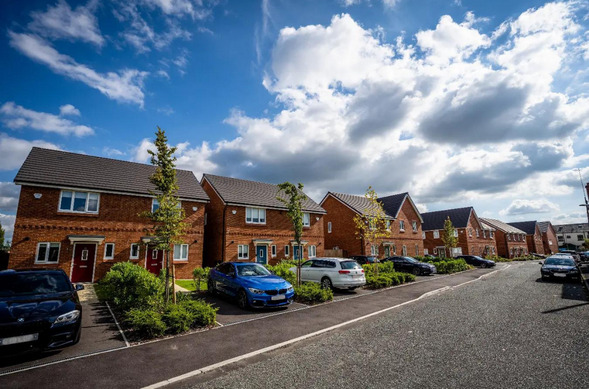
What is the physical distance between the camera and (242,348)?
20.6ft

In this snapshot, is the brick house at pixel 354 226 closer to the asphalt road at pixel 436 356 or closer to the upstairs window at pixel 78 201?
the asphalt road at pixel 436 356

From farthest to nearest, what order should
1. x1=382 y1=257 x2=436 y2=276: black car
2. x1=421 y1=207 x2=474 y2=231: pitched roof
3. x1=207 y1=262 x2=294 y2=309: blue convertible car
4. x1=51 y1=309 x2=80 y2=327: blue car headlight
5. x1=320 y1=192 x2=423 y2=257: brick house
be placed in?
1. x1=421 y1=207 x2=474 y2=231: pitched roof
2. x1=320 y1=192 x2=423 y2=257: brick house
3. x1=382 y1=257 x2=436 y2=276: black car
4. x1=207 y1=262 x2=294 y2=309: blue convertible car
5. x1=51 y1=309 x2=80 y2=327: blue car headlight

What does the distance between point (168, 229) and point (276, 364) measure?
5697mm

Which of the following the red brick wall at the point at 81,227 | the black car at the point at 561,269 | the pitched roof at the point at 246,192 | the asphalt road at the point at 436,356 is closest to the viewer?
the asphalt road at the point at 436,356

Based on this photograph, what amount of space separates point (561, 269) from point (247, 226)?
2073cm

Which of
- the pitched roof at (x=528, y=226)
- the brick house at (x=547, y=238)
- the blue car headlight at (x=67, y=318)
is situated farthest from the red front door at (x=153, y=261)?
the brick house at (x=547, y=238)

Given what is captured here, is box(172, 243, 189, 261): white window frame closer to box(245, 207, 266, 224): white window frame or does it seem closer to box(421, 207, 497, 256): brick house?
box(245, 207, 266, 224): white window frame

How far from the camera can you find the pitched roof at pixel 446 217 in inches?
1796

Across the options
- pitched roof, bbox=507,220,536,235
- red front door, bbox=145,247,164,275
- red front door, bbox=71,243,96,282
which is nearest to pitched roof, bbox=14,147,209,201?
red front door, bbox=71,243,96,282

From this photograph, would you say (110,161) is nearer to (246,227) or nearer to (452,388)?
(246,227)

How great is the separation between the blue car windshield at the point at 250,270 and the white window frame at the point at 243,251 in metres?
10.8

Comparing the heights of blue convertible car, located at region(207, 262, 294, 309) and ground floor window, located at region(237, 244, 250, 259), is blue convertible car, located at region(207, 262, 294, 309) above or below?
below

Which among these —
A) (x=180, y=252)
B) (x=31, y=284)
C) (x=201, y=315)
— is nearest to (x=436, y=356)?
(x=201, y=315)

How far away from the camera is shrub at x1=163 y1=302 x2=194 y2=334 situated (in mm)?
7312
